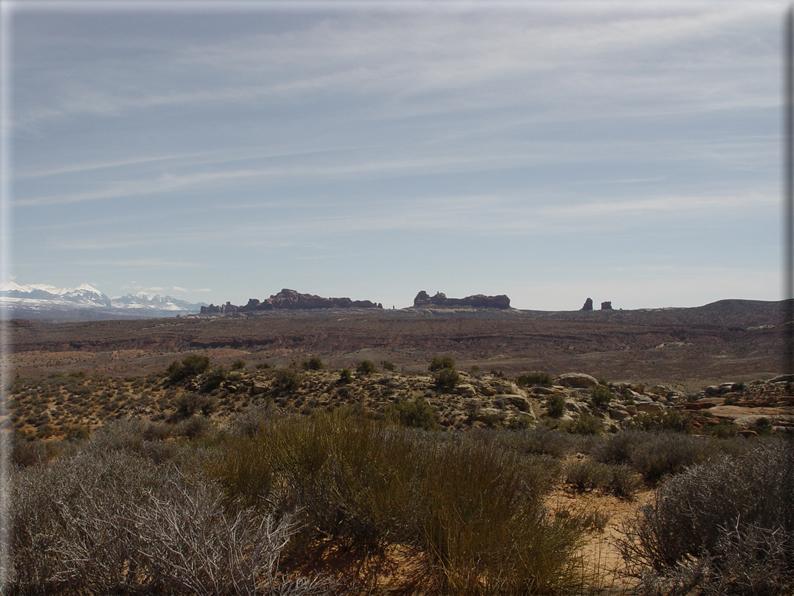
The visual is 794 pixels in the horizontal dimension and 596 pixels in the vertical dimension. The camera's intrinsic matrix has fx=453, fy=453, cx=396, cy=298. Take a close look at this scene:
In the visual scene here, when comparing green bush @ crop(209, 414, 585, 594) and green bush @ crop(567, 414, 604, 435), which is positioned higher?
green bush @ crop(209, 414, 585, 594)

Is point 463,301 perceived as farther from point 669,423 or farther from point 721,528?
point 721,528

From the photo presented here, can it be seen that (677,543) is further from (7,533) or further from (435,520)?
(7,533)

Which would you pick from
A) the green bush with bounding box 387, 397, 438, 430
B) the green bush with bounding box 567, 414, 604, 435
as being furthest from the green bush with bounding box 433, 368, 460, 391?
the green bush with bounding box 567, 414, 604, 435

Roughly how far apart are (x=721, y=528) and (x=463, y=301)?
161 metres

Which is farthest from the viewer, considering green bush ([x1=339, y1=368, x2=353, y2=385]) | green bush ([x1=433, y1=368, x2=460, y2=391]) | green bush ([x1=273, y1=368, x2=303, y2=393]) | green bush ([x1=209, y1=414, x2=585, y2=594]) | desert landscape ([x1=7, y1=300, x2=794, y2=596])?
green bush ([x1=339, y1=368, x2=353, y2=385])

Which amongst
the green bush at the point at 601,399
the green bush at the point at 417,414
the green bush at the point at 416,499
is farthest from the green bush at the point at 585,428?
the green bush at the point at 416,499

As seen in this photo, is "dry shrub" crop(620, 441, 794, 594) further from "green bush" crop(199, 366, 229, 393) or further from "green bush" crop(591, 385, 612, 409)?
"green bush" crop(199, 366, 229, 393)

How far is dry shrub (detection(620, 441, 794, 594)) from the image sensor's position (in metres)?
3.63

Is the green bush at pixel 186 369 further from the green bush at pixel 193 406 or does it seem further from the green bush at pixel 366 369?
the green bush at pixel 366 369

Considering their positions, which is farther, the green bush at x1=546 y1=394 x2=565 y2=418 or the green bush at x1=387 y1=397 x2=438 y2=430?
the green bush at x1=546 y1=394 x2=565 y2=418

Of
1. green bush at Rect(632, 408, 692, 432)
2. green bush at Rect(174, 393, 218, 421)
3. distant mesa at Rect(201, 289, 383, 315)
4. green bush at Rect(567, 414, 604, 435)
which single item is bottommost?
green bush at Rect(174, 393, 218, 421)

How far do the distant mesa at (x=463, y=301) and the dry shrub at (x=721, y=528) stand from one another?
15208 cm

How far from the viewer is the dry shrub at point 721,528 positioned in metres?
3.63

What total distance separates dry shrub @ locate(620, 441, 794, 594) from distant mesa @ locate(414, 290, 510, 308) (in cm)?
15208
